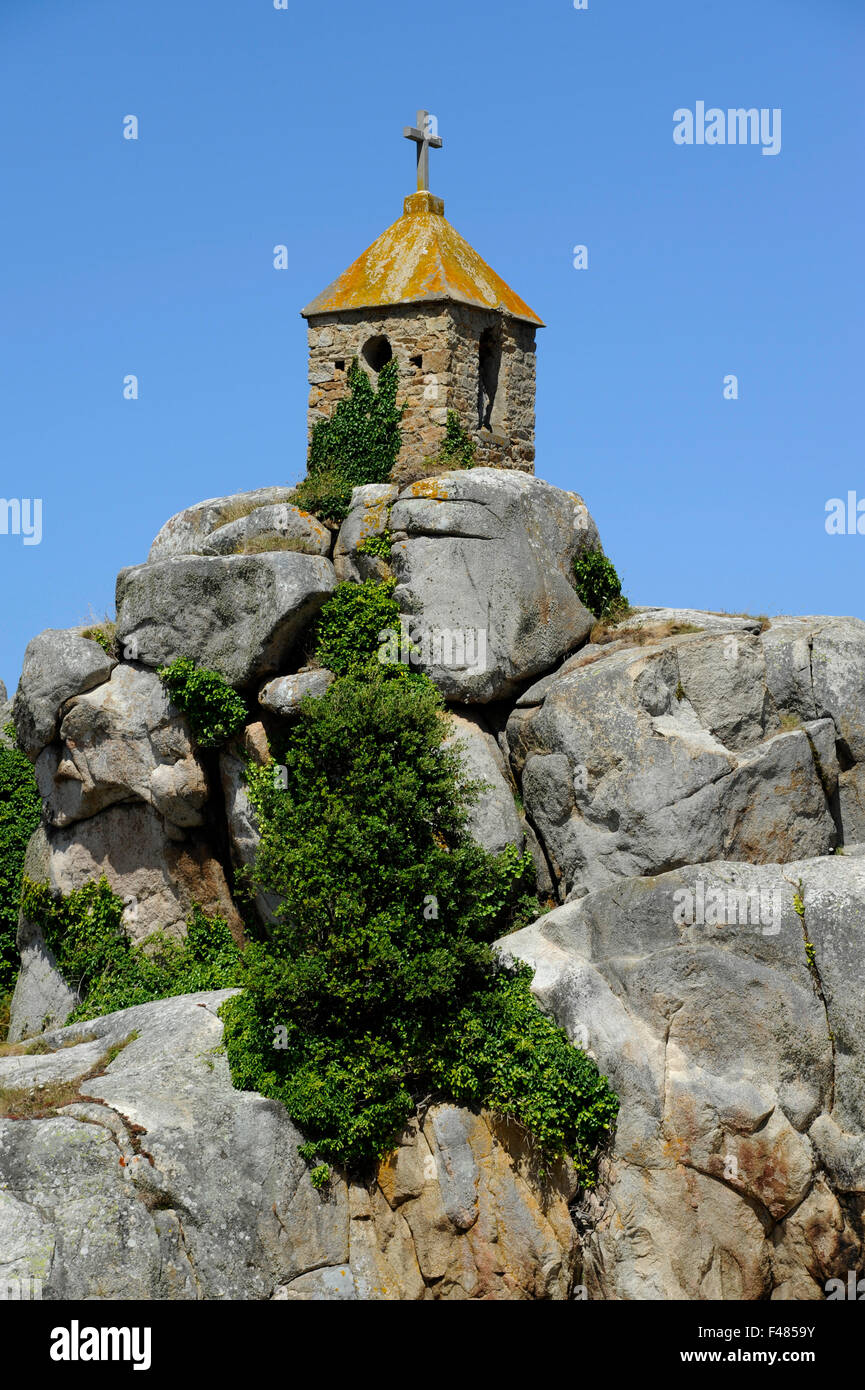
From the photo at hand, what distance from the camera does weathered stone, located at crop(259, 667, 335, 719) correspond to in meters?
30.8

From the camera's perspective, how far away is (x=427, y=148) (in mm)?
36625

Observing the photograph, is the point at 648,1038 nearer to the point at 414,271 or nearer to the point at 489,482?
the point at 489,482

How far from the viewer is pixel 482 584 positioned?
31.2 meters

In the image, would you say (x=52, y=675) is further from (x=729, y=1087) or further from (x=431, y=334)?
(x=729, y=1087)

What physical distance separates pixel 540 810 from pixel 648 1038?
5373 millimetres

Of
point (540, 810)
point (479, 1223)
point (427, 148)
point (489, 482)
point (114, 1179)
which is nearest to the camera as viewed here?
point (114, 1179)

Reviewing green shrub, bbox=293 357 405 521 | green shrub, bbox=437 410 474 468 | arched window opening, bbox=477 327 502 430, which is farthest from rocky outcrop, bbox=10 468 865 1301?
arched window opening, bbox=477 327 502 430

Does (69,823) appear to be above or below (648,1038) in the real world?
above

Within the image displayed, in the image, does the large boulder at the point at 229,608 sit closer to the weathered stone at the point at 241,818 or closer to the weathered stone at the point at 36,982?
the weathered stone at the point at 241,818

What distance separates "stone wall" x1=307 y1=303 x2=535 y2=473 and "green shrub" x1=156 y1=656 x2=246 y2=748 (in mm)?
6636

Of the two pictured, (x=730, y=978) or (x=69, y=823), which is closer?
(x=730, y=978)

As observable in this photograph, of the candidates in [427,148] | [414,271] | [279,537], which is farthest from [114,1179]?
[427,148]

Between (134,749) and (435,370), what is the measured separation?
10336mm

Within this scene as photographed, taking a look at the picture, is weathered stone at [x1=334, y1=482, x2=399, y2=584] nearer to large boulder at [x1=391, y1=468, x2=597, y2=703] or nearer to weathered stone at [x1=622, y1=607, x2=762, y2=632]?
large boulder at [x1=391, y1=468, x2=597, y2=703]
